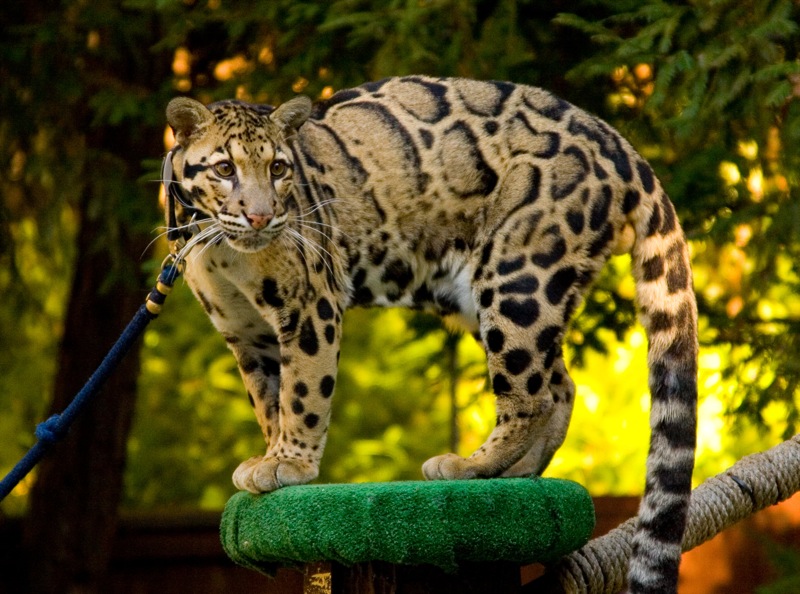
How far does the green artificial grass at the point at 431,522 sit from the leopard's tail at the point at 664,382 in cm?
24

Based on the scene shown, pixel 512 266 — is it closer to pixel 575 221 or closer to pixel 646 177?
pixel 575 221

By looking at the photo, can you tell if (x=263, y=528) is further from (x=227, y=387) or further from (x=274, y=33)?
(x=227, y=387)

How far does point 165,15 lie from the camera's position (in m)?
7.35

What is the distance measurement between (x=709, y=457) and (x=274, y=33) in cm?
476

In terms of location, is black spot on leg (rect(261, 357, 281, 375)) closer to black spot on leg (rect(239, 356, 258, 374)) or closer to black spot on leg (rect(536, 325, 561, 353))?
black spot on leg (rect(239, 356, 258, 374))

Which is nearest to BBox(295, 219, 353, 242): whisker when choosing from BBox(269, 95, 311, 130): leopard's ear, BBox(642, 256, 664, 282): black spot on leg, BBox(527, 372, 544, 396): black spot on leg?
BBox(269, 95, 311, 130): leopard's ear

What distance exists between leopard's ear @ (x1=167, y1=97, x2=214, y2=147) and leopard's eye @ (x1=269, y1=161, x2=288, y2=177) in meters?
0.28

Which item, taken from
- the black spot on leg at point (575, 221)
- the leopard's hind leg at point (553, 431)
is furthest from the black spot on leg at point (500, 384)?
the black spot on leg at point (575, 221)

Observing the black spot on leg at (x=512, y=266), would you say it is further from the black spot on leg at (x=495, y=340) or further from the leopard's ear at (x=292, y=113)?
the leopard's ear at (x=292, y=113)

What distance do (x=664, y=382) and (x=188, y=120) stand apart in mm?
1960

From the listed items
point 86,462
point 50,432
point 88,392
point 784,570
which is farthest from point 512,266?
point 86,462

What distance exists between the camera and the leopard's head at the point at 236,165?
4.04 metres

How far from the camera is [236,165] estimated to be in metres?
4.09

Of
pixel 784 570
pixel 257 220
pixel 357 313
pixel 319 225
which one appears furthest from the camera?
pixel 357 313
